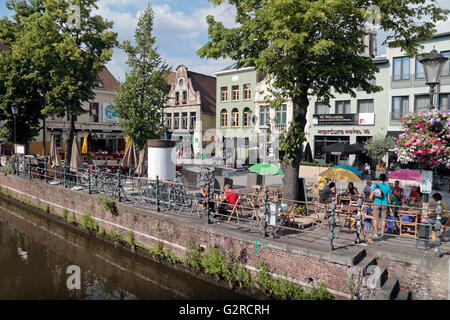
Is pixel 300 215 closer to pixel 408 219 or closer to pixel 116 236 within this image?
pixel 408 219

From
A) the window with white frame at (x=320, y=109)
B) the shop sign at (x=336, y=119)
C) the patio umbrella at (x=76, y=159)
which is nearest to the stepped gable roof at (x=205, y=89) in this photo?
the window with white frame at (x=320, y=109)

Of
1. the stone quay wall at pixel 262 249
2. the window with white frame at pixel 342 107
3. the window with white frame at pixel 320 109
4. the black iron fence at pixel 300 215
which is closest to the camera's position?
the stone quay wall at pixel 262 249

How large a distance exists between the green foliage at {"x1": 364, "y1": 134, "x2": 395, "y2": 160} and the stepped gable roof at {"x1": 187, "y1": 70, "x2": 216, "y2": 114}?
21906mm

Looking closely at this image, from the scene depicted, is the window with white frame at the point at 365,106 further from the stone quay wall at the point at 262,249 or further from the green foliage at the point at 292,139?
the stone quay wall at the point at 262,249

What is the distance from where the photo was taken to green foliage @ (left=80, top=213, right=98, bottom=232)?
12679 millimetres

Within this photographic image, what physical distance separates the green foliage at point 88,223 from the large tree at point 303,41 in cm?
724

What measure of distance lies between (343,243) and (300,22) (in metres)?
5.68

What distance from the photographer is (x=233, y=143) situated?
36.9 m

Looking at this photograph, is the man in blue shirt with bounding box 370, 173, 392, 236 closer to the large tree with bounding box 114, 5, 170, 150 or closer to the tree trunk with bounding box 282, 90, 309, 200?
the tree trunk with bounding box 282, 90, 309, 200

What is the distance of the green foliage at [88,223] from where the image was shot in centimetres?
1268
